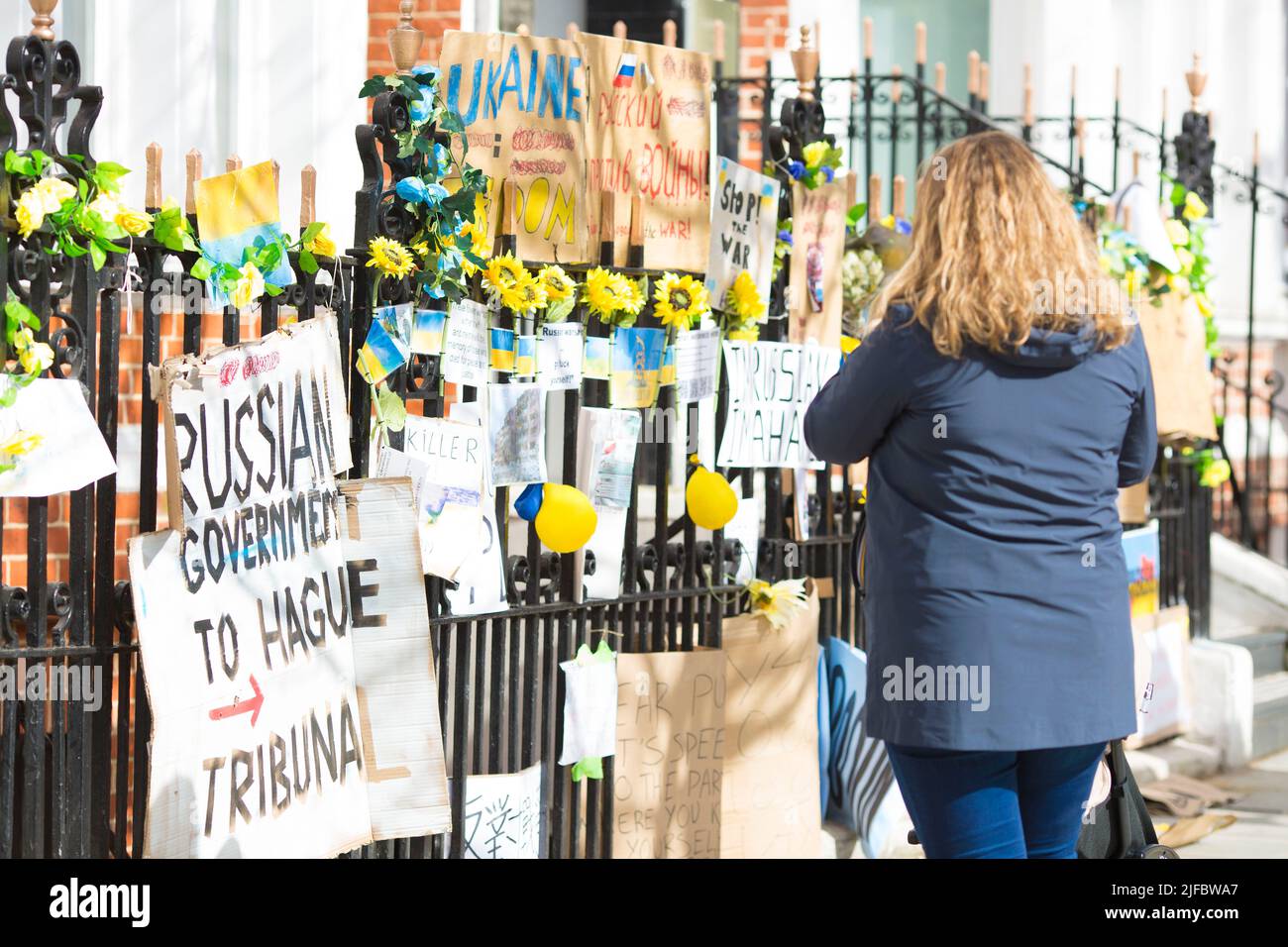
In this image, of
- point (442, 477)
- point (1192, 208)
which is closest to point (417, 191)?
point (442, 477)

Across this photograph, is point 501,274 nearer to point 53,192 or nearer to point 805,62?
point 53,192

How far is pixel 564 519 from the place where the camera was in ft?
15.2

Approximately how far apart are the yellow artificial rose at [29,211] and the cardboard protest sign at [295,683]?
66cm

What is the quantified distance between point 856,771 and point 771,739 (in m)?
0.47

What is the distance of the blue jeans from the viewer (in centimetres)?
329

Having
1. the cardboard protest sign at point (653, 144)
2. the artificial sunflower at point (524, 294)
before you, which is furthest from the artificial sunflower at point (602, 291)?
the artificial sunflower at point (524, 294)

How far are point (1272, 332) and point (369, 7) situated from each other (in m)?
6.92

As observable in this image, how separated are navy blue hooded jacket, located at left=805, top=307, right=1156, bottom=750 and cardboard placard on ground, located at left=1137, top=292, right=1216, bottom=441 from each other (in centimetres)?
422

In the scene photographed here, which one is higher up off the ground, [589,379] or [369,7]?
[369,7]

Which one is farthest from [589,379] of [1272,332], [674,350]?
[1272,332]

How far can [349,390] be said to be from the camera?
4.21 metres

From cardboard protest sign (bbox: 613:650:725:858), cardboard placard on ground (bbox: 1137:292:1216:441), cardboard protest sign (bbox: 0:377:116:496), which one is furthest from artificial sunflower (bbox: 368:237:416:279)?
cardboard placard on ground (bbox: 1137:292:1216:441)
